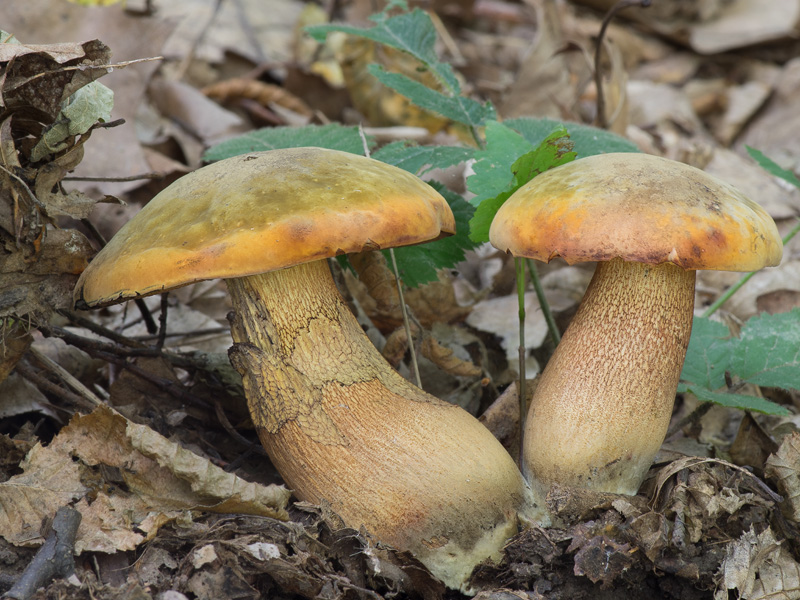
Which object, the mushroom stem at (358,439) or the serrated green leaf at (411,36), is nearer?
the mushroom stem at (358,439)

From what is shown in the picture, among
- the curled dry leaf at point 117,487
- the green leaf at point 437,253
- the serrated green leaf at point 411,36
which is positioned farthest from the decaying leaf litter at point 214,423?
the serrated green leaf at point 411,36

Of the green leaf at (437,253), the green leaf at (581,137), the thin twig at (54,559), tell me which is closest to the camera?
the thin twig at (54,559)

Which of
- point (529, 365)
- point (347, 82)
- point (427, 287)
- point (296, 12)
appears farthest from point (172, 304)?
point (296, 12)

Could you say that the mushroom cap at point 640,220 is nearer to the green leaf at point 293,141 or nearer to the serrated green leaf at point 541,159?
the serrated green leaf at point 541,159

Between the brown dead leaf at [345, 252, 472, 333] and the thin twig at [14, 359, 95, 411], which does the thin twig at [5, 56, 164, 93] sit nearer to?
the thin twig at [14, 359, 95, 411]

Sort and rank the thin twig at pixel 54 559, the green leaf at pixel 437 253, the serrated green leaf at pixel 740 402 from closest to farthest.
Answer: the thin twig at pixel 54 559 < the serrated green leaf at pixel 740 402 < the green leaf at pixel 437 253

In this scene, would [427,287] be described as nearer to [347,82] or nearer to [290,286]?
[290,286]

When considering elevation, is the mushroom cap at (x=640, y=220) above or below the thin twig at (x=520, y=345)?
above
